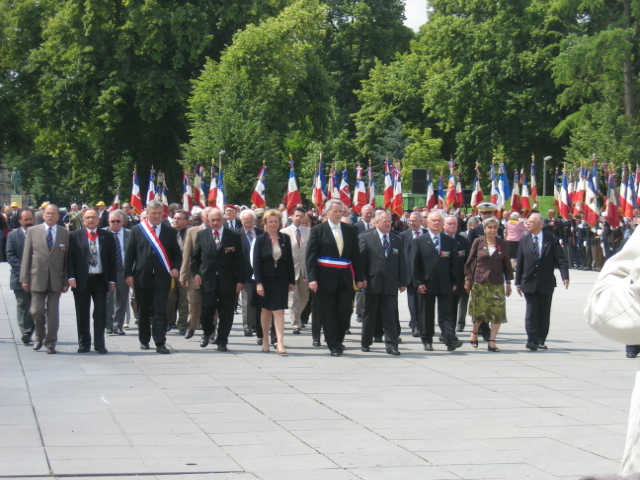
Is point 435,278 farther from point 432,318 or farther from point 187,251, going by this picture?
point 187,251

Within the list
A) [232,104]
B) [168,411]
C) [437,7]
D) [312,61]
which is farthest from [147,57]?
[168,411]

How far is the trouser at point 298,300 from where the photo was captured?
51.1 ft

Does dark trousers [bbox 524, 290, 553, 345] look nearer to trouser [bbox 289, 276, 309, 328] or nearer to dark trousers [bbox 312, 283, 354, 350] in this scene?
dark trousers [bbox 312, 283, 354, 350]

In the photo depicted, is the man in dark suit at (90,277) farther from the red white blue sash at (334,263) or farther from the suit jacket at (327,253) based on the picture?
the red white blue sash at (334,263)

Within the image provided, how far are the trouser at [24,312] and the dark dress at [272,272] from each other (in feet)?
10.0

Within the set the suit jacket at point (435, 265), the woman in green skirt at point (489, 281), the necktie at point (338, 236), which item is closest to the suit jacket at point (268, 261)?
the necktie at point (338, 236)

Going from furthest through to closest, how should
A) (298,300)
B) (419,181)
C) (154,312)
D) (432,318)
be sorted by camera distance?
(419,181)
(298,300)
(432,318)
(154,312)

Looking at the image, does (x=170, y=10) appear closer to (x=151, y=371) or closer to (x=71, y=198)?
(x=151, y=371)

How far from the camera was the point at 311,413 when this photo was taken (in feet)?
28.2

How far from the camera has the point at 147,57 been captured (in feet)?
152

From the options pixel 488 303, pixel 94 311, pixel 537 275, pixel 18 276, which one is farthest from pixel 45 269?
A: pixel 537 275

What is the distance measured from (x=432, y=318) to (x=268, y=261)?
2247 millimetres

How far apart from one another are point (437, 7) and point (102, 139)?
874 inches

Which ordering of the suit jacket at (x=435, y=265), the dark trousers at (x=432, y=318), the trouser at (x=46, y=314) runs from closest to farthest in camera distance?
1. the trouser at (x=46, y=314)
2. the dark trousers at (x=432, y=318)
3. the suit jacket at (x=435, y=265)
